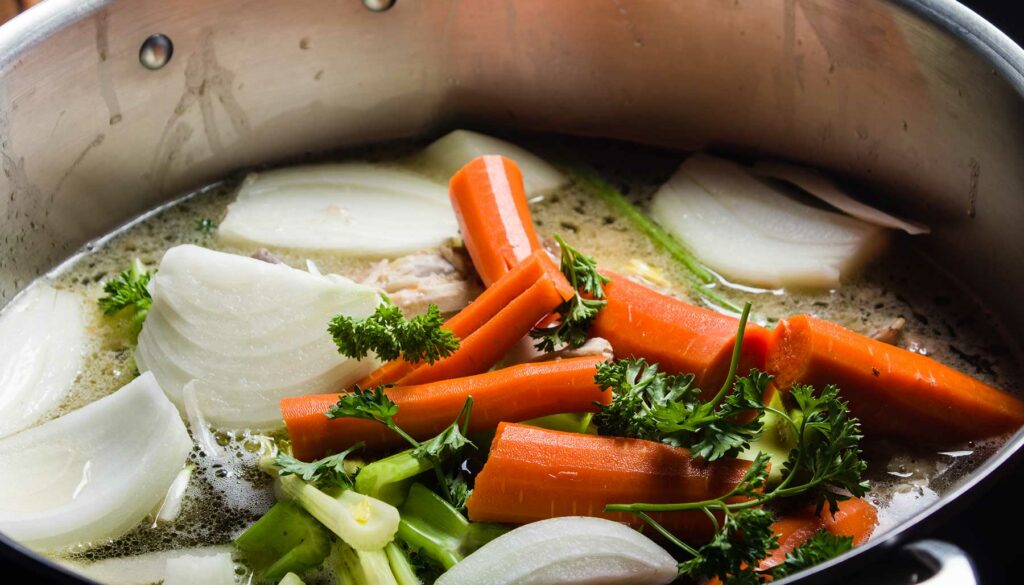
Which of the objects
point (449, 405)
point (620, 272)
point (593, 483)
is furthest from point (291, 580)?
point (620, 272)

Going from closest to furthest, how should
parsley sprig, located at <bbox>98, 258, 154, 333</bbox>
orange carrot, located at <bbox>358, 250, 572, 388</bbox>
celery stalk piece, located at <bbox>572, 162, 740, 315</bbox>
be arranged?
orange carrot, located at <bbox>358, 250, 572, 388</bbox>
parsley sprig, located at <bbox>98, 258, 154, 333</bbox>
celery stalk piece, located at <bbox>572, 162, 740, 315</bbox>

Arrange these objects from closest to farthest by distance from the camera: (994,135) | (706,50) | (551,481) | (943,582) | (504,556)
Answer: (943,582) < (504,556) < (551,481) < (994,135) < (706,50)

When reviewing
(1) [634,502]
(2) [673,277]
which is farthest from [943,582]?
(2) [673,277]

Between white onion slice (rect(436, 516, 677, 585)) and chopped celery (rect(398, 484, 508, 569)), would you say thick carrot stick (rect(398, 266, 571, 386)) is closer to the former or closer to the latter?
chopped celery (rect(398, 484, 508, 569))

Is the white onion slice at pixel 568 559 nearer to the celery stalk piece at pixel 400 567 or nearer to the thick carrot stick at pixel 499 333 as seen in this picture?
the celery stalk piece at pixel 400 567

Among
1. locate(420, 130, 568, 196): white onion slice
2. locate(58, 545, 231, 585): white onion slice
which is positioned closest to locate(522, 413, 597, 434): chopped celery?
locate(58, 545, 231, 585): white onion slice

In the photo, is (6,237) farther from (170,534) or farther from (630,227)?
(630,227)
